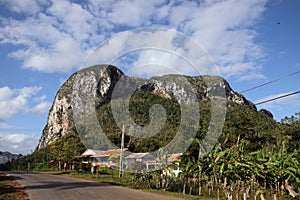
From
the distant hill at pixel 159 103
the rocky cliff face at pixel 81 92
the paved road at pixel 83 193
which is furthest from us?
the rocky cliff face at pixel 81 92

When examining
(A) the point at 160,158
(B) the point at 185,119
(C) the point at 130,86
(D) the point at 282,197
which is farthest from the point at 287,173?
(B) the point at 185,119

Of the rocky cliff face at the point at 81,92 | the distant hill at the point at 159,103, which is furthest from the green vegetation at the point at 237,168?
the rocky cliff face at the point at 81,92

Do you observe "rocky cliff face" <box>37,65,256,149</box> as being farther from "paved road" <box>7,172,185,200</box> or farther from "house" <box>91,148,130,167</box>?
"paved road" <box>7,172,185,200</box>

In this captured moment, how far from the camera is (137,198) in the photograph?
11508mm

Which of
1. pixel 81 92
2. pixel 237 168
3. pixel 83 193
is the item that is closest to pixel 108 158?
pixel 81 92

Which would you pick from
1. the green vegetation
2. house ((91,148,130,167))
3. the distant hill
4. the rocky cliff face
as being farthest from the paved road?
the rocky cliff face

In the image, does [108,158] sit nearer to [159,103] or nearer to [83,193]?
[159,103]

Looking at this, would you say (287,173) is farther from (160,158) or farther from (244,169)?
(160,158)

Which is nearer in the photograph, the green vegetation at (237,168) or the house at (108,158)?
the green vegetation at (237,168)

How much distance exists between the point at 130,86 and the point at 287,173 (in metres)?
12.5

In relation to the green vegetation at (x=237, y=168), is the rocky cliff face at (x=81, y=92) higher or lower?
higher

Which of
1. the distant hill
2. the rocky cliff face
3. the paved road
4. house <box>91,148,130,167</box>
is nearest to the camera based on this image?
the paved road

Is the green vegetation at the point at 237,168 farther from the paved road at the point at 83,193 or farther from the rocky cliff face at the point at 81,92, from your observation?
the rocky cliff face at the point at 81,92

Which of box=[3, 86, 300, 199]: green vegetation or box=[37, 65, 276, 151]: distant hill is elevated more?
box=[37, 65, 276, 151]: distant hill
